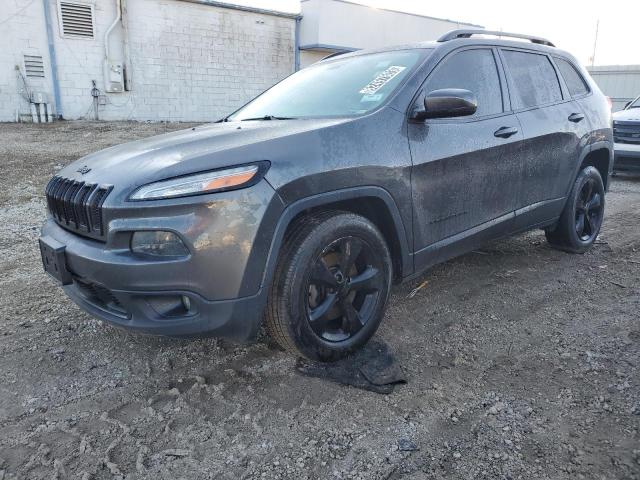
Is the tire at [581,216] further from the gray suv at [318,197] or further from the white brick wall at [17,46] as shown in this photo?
the white brick wall at [17,46]

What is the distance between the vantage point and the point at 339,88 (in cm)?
354

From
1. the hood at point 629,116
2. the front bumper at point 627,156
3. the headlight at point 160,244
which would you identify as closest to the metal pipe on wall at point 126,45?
the hood at point 629,116

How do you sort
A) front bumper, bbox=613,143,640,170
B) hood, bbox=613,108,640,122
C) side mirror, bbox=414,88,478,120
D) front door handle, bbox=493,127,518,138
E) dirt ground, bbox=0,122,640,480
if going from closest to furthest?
dirt ground, bbox=0,122,640,480 < side mirror, bbox=414,88,478,120 < front door handle, bbox=493,127,518,138 < front bumper, bbox=613,143,640,170 < hood, bbox=613,108,640,122

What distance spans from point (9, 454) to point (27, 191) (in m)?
6.10

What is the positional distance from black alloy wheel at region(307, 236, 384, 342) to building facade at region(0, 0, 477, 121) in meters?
13.3

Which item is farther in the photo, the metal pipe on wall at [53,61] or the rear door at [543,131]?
the metal pipe on wall at [53,61]

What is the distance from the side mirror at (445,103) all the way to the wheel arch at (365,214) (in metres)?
0.57

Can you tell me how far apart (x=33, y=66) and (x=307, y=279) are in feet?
45.0

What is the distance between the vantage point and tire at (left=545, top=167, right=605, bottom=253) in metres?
4.73

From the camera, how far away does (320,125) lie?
289 cm

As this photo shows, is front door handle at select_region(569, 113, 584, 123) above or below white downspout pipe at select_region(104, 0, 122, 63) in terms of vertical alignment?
below

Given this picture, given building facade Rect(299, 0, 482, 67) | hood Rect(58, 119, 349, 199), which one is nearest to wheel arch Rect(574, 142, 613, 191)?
hood Rect(58, 119, 349, 199)

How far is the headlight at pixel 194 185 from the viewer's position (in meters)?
2.37

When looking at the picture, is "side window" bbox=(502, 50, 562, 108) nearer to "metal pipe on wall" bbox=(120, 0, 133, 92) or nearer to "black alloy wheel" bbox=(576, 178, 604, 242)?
"black alloy wheel" bbox=(576, 178, 604, 242)
